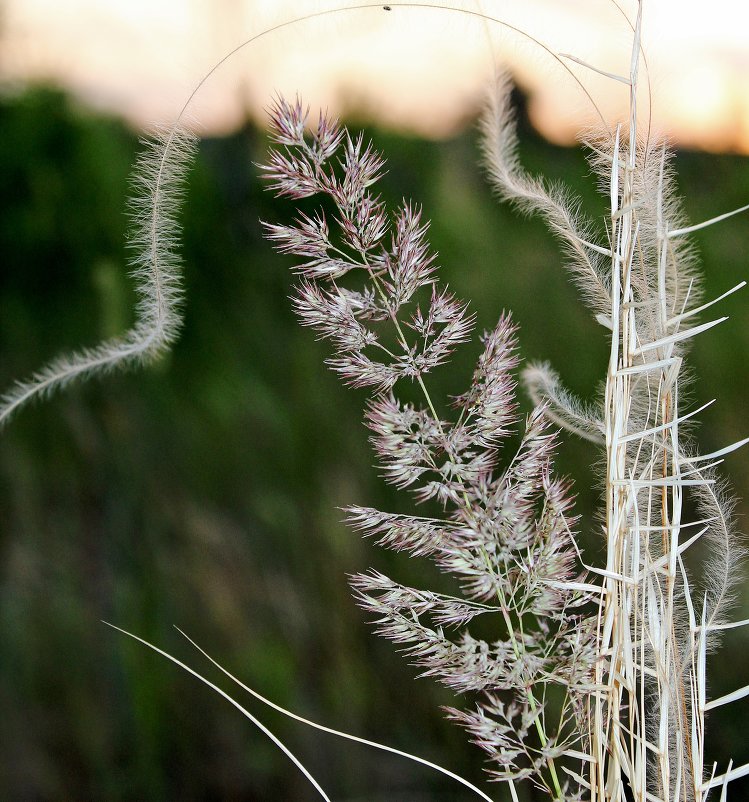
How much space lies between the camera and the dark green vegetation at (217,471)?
0.62 m

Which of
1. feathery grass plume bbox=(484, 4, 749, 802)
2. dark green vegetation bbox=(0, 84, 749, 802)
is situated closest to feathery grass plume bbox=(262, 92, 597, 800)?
feathery grass plume bbox=(484, 4, 749, 802)

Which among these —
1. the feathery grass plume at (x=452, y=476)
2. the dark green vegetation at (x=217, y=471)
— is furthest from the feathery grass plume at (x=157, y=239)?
the dark green vegetation at (x=217, y=471)

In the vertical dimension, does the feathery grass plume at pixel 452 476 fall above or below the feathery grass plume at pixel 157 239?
below

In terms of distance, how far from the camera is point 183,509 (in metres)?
0.66

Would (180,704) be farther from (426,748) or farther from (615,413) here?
(615,413)

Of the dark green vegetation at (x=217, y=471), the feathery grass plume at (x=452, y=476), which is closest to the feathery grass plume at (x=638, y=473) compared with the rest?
the feathery grass plume at (x=452, y=476)

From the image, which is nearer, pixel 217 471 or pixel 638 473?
pixel 638 473

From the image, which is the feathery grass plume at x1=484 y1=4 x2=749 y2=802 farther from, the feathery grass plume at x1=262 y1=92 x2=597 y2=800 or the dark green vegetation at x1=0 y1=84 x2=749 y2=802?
the dark green vegetation at x1=0 y1=84 x2=749 y2=802

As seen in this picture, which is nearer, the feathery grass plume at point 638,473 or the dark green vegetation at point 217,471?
the feathery grass plume at point 638,473

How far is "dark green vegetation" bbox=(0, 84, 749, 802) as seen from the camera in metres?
0.62

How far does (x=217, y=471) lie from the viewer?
2.16ft

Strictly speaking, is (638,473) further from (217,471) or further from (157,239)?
(217,471)

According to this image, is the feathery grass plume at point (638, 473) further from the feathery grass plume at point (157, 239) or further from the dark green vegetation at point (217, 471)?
the dark green vegetation at point (217, 471)

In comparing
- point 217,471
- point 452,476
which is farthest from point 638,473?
point 217,471
